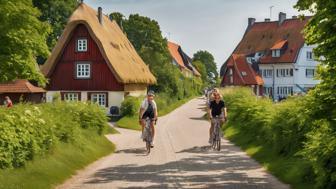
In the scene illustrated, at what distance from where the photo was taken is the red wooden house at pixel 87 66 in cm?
4738

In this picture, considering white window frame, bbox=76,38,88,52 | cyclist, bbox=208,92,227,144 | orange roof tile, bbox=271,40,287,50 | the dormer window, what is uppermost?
orange roof tile, bbox=271,40,287,50

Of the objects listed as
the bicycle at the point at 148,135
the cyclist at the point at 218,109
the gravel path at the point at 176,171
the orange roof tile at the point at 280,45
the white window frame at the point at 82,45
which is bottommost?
the gravel path at the point at 176,171

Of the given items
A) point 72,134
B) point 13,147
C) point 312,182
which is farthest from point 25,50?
point 312,182

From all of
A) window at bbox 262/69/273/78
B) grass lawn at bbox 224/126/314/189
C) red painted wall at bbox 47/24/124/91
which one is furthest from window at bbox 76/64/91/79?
window at bbox 262/69/273/78

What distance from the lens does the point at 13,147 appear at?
37.8 feet

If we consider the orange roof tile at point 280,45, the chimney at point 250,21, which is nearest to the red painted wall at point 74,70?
the orange roof tile at point 280,45

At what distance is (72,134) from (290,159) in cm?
645

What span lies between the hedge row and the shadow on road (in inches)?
41.8

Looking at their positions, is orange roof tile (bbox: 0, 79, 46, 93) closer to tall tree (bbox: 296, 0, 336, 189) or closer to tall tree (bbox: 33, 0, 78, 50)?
tall tree (bbox: 33, 0, 78, 50)

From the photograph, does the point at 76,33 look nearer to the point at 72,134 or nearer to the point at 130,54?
the point at 130,54

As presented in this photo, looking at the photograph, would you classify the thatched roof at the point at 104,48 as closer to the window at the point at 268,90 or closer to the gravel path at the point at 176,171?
the gravel path at the point at 176,171

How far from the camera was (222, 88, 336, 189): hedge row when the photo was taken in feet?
32.1

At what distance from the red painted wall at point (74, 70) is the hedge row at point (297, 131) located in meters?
20.4

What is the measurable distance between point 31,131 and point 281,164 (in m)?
6.04
